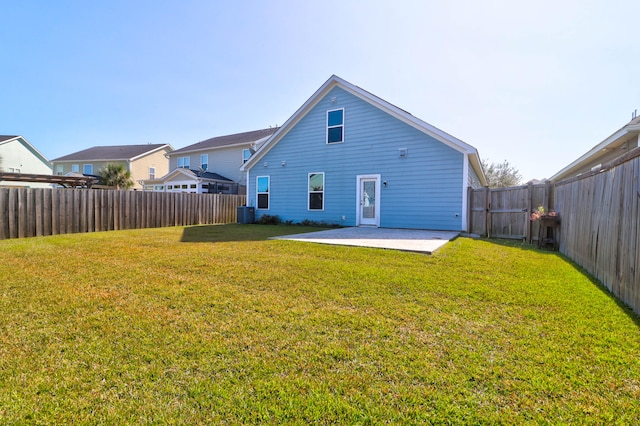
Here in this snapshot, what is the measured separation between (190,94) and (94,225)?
826 centimetres

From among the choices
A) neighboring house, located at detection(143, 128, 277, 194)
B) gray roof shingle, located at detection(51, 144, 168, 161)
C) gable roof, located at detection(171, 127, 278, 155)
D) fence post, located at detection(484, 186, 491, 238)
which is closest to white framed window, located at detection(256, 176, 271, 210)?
neighboring house, located at detection(143, 128, 277, 194)

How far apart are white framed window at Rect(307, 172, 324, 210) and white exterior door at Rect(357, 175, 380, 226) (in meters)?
1.76

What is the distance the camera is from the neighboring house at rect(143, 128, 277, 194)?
65.8 feet

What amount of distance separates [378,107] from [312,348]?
10.7m

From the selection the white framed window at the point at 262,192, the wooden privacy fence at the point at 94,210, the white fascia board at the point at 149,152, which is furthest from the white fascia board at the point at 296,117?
the white fascia board at the point at 149,152

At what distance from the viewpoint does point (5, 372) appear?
1.81 meters

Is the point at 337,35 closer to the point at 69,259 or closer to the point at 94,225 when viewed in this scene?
the point at 69,259

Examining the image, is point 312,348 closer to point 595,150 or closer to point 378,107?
point 378,107

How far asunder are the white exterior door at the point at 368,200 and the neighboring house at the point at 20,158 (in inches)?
1138

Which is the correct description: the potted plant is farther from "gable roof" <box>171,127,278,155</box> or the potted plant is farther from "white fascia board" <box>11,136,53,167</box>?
"white fascia board" <box>11,136,53,167</box>

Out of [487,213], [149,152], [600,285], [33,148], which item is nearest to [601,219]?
[600,285]

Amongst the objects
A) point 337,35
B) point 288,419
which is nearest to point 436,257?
point 288,419

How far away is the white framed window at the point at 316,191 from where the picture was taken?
41.1 feet

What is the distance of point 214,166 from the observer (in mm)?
22859
